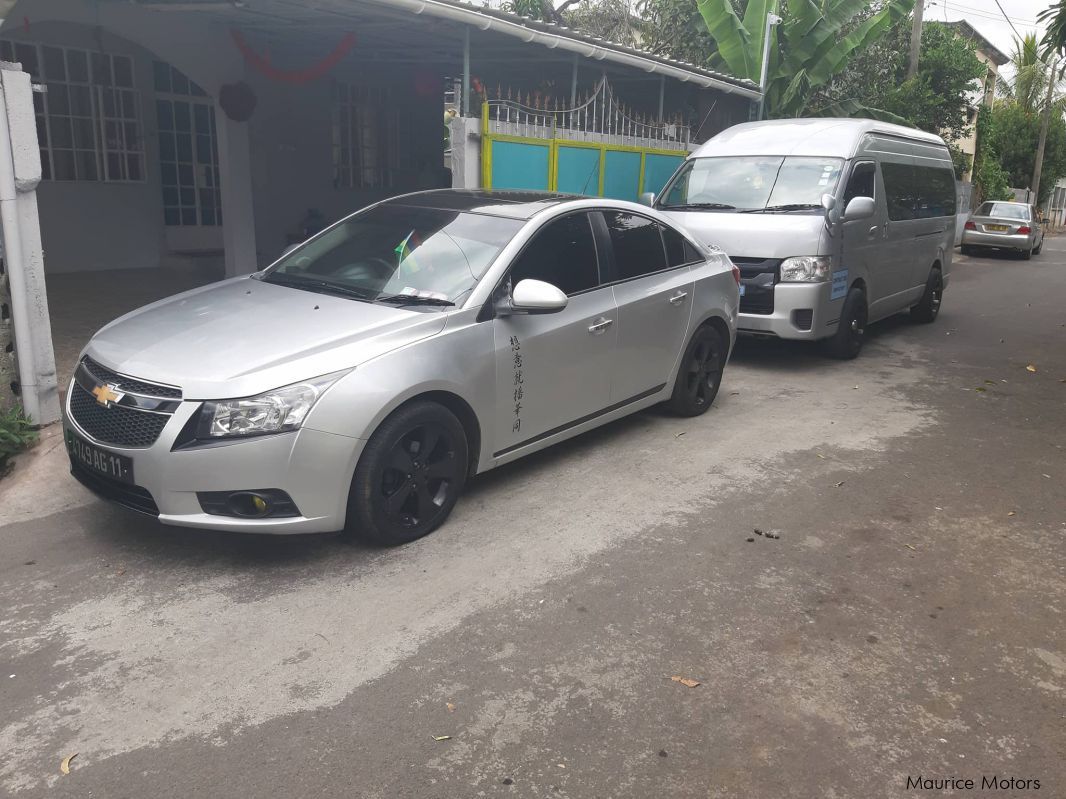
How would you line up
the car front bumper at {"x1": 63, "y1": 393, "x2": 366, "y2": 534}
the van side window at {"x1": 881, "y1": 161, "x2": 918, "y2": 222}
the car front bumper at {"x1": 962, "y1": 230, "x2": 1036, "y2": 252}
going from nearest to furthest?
the car front bumper at {"x1": 63, "y1": 393, "x2": 366, "y2": 534} < the van side window at {"x1": 881, "y1": 161, "x2": 918, "y2": 222} < the car front bumper at {"x1": 962, "y1": 230, "x2": 1036, "y2": 252}

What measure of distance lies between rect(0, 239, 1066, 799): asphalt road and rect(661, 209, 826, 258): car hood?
2897 mm

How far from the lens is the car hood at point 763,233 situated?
836 centimetres

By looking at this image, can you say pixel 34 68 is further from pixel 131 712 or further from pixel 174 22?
pixel 131 712

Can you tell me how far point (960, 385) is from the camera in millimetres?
8492

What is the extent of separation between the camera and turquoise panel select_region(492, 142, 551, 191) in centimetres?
966

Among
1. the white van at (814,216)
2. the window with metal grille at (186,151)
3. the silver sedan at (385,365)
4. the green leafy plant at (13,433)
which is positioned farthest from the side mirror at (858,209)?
the window with metal grille at (186,151)

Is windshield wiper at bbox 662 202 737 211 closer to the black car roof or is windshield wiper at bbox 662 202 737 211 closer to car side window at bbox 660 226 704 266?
car side window at bbox 660 226 704 266

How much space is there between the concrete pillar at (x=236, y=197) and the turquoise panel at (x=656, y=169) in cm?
526

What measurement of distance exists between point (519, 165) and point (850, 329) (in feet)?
12.8

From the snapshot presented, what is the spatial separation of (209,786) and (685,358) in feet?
15.2

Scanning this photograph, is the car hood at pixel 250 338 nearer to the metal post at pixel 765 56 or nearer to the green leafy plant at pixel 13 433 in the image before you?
the green leafy plant at pixel 13 433

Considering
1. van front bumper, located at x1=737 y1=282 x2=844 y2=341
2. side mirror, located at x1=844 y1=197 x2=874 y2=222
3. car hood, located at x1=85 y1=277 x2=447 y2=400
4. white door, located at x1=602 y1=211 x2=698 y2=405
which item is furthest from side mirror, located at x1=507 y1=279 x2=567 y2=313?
side mirror, located at x1=844 y1=197 x2=874 y2=222

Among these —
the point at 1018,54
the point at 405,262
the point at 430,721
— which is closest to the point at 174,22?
the point at 405,262

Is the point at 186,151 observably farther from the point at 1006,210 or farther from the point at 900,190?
the point at 1006,210
